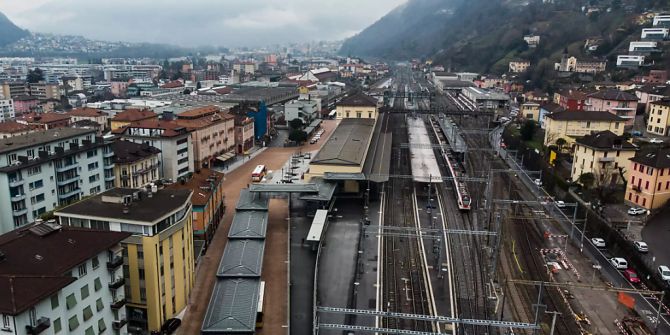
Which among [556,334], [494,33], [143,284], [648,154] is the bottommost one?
[556,334]

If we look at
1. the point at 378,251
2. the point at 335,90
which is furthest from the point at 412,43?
the point at 378,251

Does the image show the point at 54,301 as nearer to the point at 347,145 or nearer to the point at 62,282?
the point at 62,282

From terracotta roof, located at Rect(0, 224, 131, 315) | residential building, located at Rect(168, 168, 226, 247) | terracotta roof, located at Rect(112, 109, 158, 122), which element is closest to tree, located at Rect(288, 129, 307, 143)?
terracotta roof, located at Rect(112, 109, 158, 122)

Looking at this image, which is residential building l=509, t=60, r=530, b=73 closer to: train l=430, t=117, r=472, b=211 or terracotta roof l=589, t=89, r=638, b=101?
train l=430, t=117, r=472, b=211

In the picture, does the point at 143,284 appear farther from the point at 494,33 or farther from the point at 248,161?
the point at 494,33

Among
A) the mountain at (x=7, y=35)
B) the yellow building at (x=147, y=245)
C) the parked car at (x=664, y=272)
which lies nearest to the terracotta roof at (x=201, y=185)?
the yellow building at (x=147, y=245)

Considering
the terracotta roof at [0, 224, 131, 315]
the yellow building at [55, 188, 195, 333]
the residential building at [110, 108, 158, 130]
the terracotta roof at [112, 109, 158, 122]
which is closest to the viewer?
the terracotta roof at [0, 224, 131, 315]

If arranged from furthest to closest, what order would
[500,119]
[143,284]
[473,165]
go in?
[500,119] < [473,165] < [143,284]
